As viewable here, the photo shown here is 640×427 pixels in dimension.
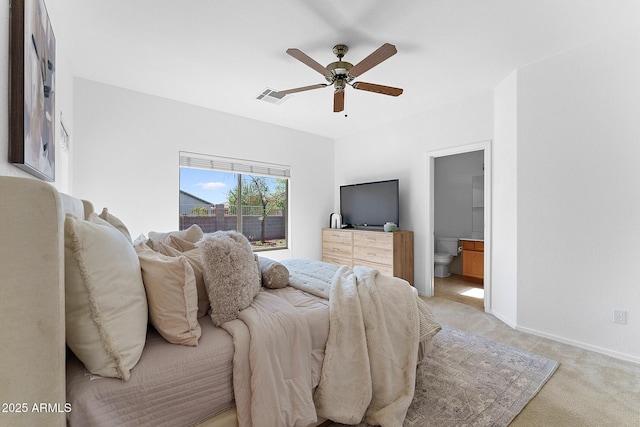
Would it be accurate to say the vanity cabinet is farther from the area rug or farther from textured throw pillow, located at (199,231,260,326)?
textured throw pillow, located at (199,231,260,326)

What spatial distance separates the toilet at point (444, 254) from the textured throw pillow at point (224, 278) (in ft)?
14.2

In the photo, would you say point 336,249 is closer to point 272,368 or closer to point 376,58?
point 376,58

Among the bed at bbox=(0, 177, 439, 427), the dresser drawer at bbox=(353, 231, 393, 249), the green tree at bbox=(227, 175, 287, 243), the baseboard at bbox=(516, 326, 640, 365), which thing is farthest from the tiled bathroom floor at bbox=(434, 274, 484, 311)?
the green tree at bbox=(227, 175, 287, 243)

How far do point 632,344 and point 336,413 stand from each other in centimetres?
257

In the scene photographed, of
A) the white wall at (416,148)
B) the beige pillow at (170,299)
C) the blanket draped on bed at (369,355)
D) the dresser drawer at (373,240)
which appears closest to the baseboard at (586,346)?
the white wall at (416,148)

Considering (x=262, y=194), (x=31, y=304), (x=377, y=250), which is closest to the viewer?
(x=31, y=304)

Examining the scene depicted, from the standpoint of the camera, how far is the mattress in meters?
0.92

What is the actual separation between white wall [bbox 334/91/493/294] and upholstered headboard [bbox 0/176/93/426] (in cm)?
398

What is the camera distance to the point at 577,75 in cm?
252

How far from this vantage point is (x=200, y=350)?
119 cm

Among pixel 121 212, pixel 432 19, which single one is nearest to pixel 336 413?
pixel 432 19

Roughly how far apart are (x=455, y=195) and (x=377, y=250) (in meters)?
2.44

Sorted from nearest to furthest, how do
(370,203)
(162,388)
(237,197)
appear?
1. (162,388)
2. (237,197)
3. (370,203)

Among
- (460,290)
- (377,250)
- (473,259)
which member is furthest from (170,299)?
(473,259)
